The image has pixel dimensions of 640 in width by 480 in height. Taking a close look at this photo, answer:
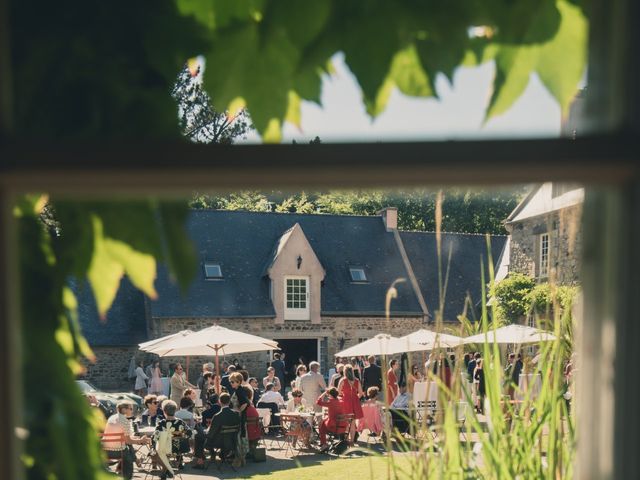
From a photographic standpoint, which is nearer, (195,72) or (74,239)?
(74,239)

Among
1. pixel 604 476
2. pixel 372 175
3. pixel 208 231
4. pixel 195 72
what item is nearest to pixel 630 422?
pixel 604 476

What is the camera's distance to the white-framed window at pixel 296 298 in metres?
22.8

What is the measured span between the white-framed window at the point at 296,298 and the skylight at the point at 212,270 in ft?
6.90

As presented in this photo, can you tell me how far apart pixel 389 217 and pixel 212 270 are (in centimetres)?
655

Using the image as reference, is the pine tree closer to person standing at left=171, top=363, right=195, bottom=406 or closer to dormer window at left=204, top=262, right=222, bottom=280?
person standing at left=171, top=363, right=195, bottom=406

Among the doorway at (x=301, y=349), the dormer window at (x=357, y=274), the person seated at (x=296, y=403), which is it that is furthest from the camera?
the dormer window at (x=357, y=274)

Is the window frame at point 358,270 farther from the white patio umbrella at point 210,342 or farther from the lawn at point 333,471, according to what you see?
the lawn at point 333,471

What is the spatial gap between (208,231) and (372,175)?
23.8 metres

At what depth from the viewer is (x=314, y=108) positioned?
0.85m

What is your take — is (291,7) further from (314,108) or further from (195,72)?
(195,72)

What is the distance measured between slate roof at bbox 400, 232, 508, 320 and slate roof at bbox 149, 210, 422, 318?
32.0 inches

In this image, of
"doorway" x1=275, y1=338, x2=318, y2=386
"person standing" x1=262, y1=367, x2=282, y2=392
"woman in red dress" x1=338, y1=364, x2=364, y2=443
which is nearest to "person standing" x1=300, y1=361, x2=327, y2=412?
"person standing" x1=262, y1=367, x2=282, y2=392

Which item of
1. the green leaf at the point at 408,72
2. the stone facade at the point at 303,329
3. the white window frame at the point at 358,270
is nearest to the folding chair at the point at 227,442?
the green leaf at the point at 408,72

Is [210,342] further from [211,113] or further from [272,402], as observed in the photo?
[211,113]
